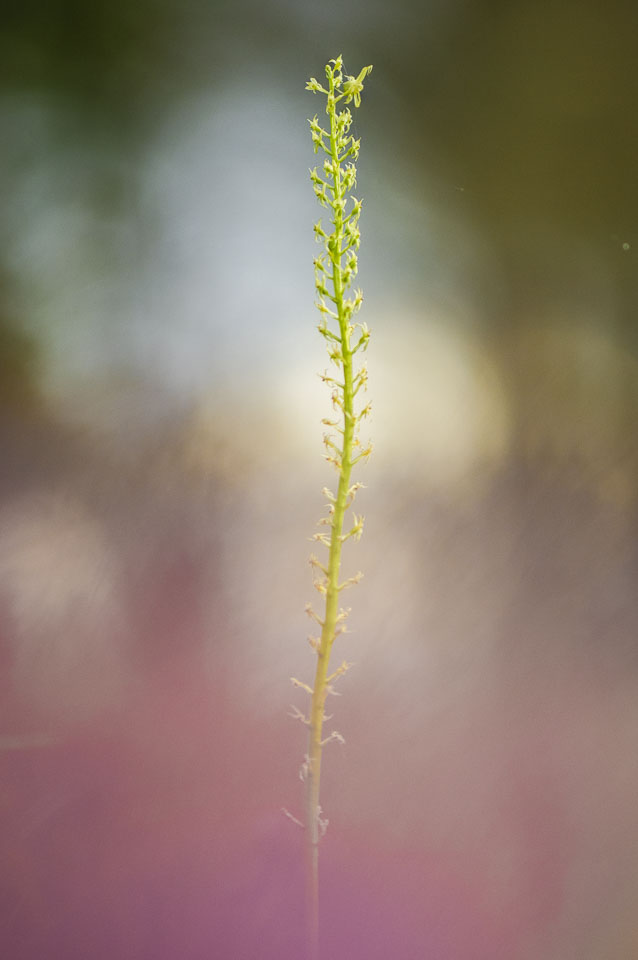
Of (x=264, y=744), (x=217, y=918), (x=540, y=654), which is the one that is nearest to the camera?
(x=217, y=918)

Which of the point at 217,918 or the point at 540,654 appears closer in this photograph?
the point at 217,918

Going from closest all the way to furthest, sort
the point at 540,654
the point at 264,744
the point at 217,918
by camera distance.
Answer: the point at 217,918
the point at 264,744
the point at 540,654

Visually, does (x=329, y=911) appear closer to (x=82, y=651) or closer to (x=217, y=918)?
(x=217, y=918)

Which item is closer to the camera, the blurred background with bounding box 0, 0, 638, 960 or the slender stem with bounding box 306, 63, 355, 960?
the slender stem with bounding box 306, 63, 355, 960

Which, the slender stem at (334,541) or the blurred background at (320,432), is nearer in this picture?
the slender stem at (334,541)

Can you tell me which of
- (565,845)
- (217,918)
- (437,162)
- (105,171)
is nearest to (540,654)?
(565,845)

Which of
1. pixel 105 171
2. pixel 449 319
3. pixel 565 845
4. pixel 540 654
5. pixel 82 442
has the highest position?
pixel 105 171

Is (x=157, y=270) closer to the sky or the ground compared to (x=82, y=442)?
closer to the sky

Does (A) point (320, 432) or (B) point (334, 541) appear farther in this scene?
(A) point (320, 432)
